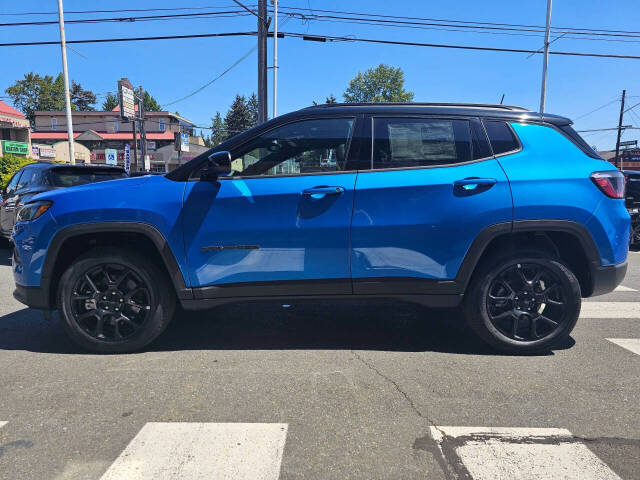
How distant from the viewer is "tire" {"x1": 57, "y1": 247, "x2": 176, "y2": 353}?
11.1 ft

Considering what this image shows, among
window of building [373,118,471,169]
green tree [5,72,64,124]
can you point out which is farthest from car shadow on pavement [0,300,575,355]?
green tree [5,72,64,124]

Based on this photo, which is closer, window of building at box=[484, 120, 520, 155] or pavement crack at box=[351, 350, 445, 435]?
pavement crack at box=[351, 350, 445, 435]

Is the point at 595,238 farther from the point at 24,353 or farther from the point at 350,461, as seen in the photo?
the point at 24,353

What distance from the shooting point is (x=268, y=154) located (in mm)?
3432

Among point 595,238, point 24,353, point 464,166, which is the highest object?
point 464,166

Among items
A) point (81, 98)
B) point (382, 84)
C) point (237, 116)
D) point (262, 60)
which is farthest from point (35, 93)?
point (262, 60)

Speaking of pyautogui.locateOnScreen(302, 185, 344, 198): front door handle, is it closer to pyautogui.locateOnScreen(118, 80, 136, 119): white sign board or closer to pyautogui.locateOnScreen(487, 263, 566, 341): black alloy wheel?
pyautogui.locateOnScreen(487, 263, 566, 341): black alloy wheel

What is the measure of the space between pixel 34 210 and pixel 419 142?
312cm

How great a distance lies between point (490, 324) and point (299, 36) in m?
16.8

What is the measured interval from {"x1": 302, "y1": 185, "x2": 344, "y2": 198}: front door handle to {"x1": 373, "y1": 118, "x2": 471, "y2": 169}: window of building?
14.8 inches

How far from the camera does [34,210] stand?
134 inches

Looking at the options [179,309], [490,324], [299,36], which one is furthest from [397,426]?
[299,36]

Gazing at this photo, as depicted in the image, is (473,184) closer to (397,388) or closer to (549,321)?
(549,321)

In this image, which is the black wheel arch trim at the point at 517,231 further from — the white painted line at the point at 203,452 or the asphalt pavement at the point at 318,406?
the white painted line at the point at 203,452
